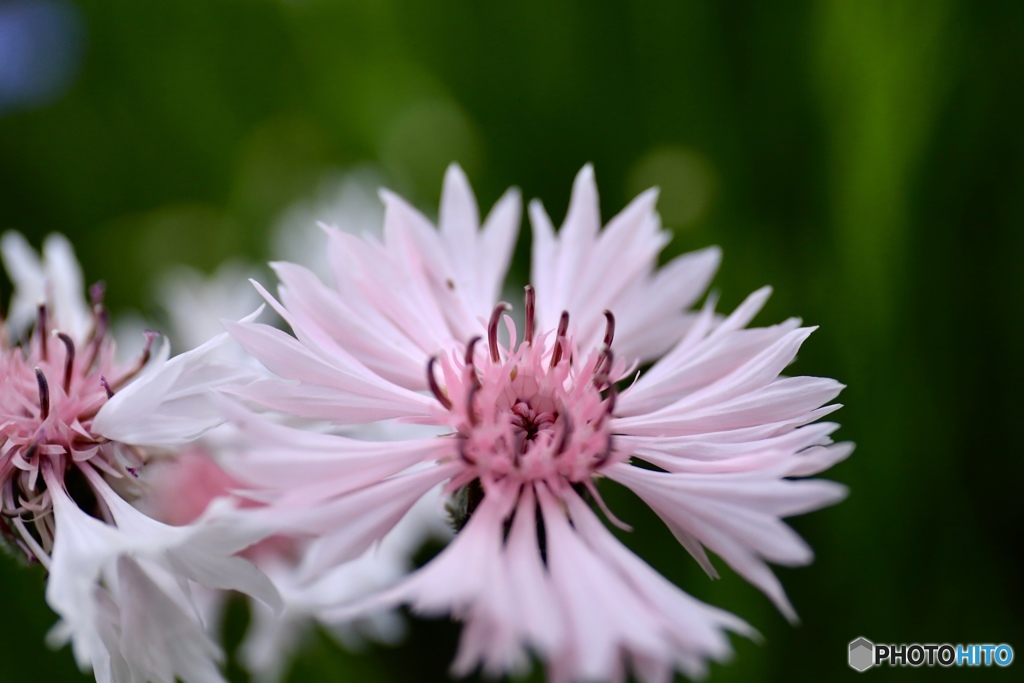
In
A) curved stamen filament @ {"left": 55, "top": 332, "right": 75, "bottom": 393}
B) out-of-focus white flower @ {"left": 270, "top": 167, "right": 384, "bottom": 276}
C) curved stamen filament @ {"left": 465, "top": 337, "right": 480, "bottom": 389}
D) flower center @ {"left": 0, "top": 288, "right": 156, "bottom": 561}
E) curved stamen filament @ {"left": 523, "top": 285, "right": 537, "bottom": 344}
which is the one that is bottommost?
flower center @ {"left": 0, "top": 288, "right": 156, "bottom": 561}

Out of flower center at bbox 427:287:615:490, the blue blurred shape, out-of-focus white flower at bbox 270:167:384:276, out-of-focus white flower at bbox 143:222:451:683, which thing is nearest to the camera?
flower center at bbox 427:287:615:490

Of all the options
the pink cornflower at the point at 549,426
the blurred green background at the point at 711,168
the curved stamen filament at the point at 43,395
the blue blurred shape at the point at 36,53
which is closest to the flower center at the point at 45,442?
the curved stamen filament at the point at 43,395

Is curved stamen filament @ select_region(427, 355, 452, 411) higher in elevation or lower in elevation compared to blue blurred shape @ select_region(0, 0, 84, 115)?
lower

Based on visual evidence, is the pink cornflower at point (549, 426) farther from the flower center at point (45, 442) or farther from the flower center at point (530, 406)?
the flower center at point (45, 442)

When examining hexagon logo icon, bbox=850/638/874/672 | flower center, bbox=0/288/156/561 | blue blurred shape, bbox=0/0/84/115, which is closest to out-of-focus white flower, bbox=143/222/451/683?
flower center, bbox=0/288/156/561

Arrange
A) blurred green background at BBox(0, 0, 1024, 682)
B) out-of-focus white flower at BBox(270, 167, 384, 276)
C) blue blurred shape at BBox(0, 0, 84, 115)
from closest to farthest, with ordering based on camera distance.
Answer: blurred green background at BBox(0, 0, 1024, 682) < out-of-focus white flower at BBox(270, 167, 384, 276) < blue blurred shape at BBox(0, 0, 84, 115)

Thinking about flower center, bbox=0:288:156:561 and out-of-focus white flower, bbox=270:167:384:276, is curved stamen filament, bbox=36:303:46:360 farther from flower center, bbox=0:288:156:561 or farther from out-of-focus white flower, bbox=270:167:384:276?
out-of-focus white flower, bbox=270:167:384:276

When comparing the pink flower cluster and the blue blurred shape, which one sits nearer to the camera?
the pink flower cluster

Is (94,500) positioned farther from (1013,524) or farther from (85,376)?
(1013,524)

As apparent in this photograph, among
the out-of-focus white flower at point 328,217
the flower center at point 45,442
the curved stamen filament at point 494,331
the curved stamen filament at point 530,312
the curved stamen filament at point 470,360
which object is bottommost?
the flower center at point 45,442
